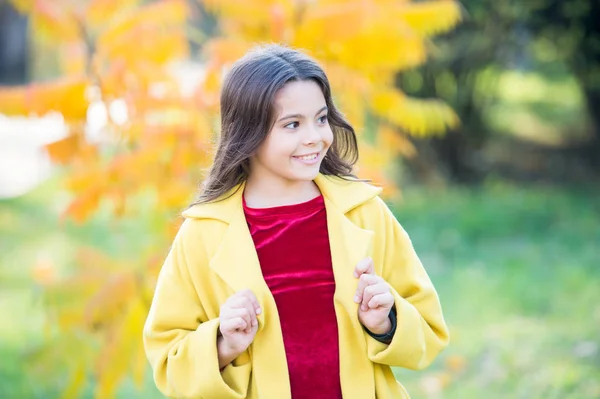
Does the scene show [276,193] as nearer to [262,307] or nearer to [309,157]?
[309,157]

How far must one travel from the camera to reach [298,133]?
7.26 ft

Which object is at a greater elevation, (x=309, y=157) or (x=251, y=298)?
(x=309, y=157)

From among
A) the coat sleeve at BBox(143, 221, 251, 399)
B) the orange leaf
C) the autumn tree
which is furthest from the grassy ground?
the coat sleeve at BBox(143, 221, 251, 399)

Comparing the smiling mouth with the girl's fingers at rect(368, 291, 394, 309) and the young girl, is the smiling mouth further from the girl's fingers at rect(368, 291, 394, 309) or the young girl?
the girl's fingers at rect(368, 291, 394, 309)

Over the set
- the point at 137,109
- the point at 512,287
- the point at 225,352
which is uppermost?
the point at 137,109

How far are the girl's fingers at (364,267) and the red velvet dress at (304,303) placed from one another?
149mm

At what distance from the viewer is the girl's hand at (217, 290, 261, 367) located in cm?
206

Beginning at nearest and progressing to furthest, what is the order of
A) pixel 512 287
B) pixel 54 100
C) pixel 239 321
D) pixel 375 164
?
pixel 239 321, pixel 54 100, pixel 375 164, pixel 512 287

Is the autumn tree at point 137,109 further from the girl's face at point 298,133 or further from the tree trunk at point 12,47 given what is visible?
the tree trunk at point 12,47

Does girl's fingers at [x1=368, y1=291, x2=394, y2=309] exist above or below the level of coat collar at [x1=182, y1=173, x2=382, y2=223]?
below

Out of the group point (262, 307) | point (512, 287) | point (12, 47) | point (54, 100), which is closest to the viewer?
point (262, 307)

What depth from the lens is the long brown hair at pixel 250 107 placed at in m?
2.23

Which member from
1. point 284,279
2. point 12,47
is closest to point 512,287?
point 284,279

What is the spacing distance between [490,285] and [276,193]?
17.1ft
